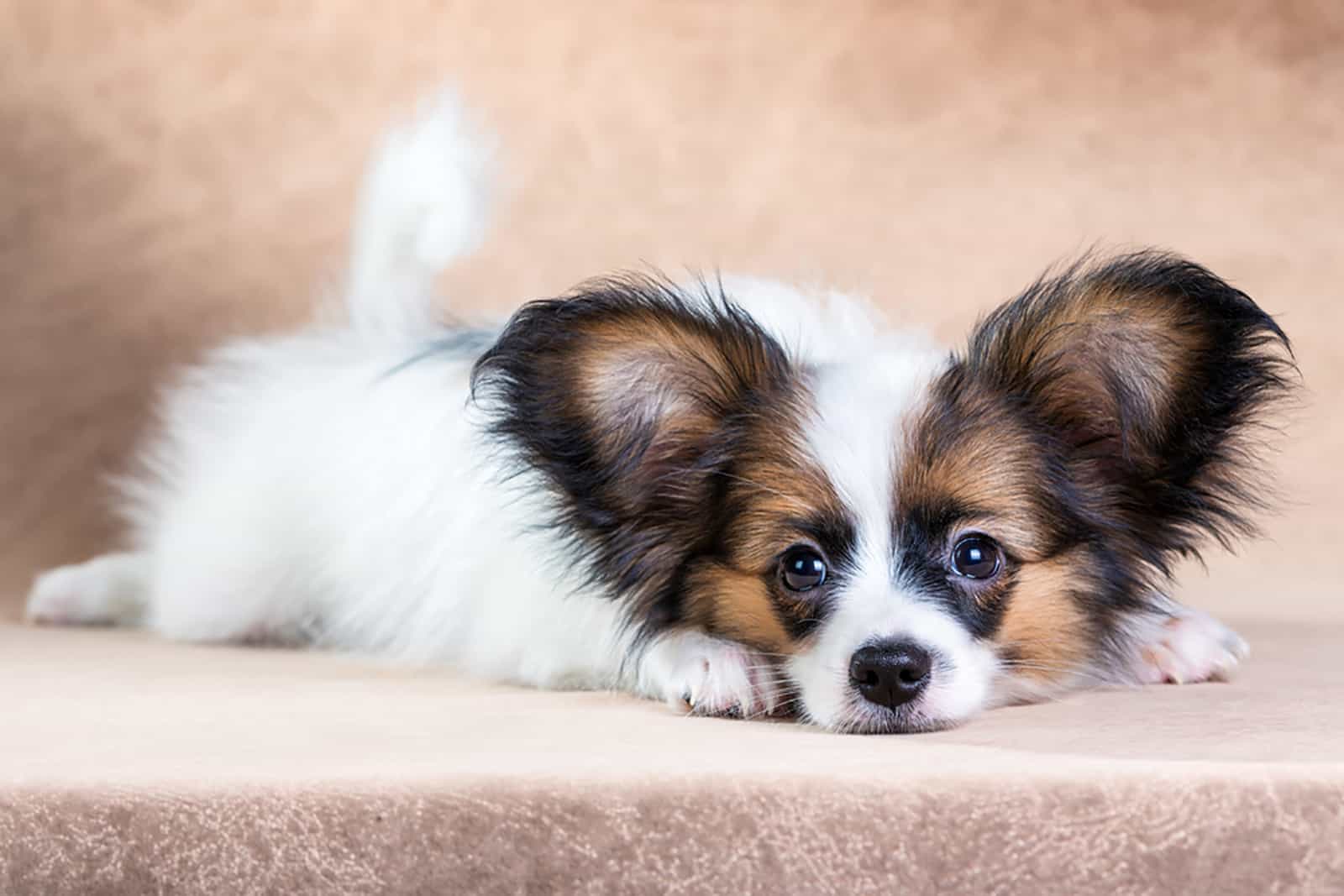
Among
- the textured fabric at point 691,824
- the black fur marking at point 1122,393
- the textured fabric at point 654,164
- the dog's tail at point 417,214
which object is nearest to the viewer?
the textured fabric at point 691,824

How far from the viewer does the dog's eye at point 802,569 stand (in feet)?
8.30

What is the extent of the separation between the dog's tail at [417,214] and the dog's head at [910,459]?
1.17 metres

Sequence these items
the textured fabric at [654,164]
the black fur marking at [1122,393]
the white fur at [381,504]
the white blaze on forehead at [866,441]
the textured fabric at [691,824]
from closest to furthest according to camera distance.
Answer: the textured fabric at [691,824] < the white blaze on forehead at [866,441] < the black fur marking at [1122,393] < the white fur at [381,504] < the textured fabric at [654,164]

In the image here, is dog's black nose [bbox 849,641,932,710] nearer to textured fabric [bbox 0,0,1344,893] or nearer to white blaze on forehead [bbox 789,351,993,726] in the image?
white blaze on forehead [bbox 789,351,993,726]

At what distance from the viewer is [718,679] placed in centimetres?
256

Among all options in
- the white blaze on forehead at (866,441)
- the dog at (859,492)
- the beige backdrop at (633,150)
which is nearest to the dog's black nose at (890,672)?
the dog at (859,492)

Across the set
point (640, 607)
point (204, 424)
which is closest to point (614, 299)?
point (640, 607)

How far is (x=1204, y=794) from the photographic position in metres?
1.92

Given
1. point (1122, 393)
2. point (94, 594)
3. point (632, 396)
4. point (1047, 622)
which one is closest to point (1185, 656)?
point (1047, 622)

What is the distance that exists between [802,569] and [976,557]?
0.24 m

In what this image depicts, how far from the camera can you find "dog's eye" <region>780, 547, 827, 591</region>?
8.30 feet

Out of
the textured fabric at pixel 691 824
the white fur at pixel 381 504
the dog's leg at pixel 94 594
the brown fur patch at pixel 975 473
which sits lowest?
the dog's leg at pixel 94 594

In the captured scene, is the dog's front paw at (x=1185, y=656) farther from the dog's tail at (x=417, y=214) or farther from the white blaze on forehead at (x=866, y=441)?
the dog's tail at (x=417, y=214)

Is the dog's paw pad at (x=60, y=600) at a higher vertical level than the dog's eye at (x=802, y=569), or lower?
lower
